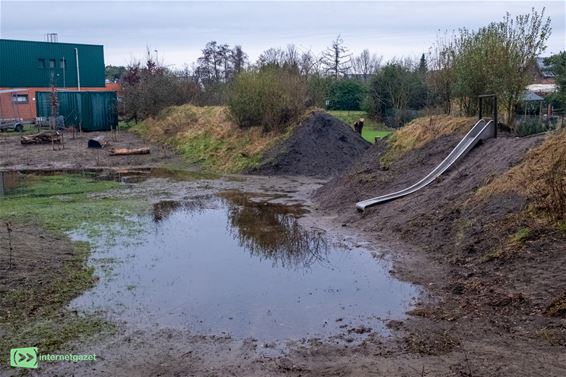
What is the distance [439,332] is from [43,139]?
1202 inches

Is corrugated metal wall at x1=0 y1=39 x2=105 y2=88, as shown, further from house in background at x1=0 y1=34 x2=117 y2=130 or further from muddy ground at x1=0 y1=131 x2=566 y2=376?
muddy ground at x1=0 y1=131 x2=566 y2=376

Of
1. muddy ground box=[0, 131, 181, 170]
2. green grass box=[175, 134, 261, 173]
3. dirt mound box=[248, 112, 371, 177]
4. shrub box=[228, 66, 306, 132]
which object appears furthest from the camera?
muddy ground box=[0, 131, 181, 170]

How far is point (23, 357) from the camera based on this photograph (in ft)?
18.9

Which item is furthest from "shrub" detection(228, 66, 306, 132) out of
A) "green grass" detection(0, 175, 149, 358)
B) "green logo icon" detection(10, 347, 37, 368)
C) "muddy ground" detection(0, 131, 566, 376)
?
"green logo icon" detection(10, 347, 37, 368)

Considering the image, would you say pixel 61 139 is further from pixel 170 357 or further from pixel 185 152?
pixel 170 357

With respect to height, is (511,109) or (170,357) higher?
(511,109)

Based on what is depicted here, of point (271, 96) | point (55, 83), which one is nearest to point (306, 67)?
point (271, 96)

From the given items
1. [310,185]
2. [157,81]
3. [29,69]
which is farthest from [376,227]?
[29,69]

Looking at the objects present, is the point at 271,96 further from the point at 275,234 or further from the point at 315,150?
the point at 275,234

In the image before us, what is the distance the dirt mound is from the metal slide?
7958 mm

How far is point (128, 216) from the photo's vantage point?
14.1 meters

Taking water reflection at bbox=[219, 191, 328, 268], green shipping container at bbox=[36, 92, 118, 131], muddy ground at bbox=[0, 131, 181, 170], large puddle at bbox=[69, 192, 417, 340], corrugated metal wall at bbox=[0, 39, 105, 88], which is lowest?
water reflection at bbox=[219, 191, 328, 268]

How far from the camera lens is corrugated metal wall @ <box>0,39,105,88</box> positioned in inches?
1901

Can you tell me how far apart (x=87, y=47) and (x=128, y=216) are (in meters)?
44.5
